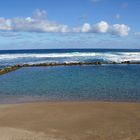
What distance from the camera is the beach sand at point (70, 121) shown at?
38.0 ft

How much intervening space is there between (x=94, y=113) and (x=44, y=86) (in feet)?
29.7

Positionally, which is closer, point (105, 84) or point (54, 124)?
point (54, 124)

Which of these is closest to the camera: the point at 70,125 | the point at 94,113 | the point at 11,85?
the point at 70,125

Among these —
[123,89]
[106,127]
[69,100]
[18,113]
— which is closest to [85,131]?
[106,127]

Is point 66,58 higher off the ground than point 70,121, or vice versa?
point 66,58

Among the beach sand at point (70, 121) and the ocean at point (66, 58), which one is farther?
the ocean at point (66, 58)

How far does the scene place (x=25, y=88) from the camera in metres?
22.8

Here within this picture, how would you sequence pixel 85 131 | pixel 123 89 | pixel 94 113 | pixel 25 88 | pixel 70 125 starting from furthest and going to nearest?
pixel 25 88
pixel 123 89
pixel 94 113
pixel 70 125
pixel 85 131

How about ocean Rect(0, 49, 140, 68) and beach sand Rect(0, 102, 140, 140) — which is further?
ocean Rect(0, 49, 140, 68)

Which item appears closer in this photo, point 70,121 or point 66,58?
point 70,121

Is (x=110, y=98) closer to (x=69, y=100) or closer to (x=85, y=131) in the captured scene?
(x=69, y=100)

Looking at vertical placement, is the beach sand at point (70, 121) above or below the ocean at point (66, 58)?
below

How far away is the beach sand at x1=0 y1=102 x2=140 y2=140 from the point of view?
11594 millimetres

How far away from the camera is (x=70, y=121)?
44.3ft
